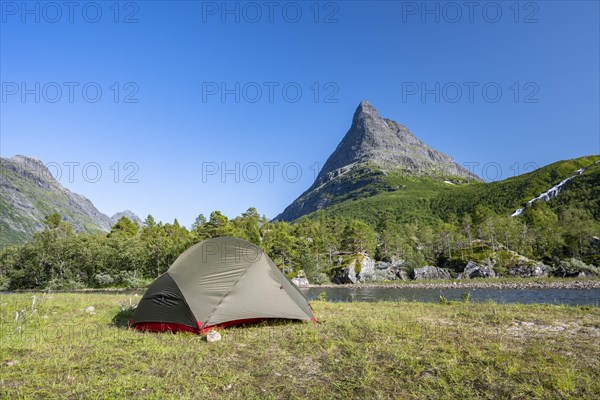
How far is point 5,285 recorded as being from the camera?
6662 cm

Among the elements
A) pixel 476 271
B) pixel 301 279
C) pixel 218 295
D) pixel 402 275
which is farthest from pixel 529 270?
pixel 218 295

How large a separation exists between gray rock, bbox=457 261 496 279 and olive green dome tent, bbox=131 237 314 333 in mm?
79893

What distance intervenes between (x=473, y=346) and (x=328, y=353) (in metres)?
3.41

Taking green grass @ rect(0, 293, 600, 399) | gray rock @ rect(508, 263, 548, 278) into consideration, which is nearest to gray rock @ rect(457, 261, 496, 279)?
gray rock @ rect(508, 263, 548, 278)

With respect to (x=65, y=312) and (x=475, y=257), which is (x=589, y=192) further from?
(x=65, y=312)

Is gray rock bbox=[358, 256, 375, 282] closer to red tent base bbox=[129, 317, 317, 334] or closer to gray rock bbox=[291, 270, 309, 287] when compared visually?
gray rock bbox=[291, 270, 309, 287]

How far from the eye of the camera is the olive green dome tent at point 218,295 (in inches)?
424

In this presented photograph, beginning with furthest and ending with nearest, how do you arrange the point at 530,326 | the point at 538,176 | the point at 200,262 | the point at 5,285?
the point at 538,176
the point at 5,285
the point at 200,262
the point at 530,326

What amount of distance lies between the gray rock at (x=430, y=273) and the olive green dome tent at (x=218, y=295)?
78466 millimetres

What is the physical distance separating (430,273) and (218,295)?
270 feet

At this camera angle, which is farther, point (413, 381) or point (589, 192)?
point (589, 192)

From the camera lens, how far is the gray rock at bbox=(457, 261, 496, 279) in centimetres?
7931

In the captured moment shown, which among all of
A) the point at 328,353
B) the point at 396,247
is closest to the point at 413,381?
the point at 328,353

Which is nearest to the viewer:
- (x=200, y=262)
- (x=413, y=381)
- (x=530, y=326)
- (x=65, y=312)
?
(x=413, y=381)
